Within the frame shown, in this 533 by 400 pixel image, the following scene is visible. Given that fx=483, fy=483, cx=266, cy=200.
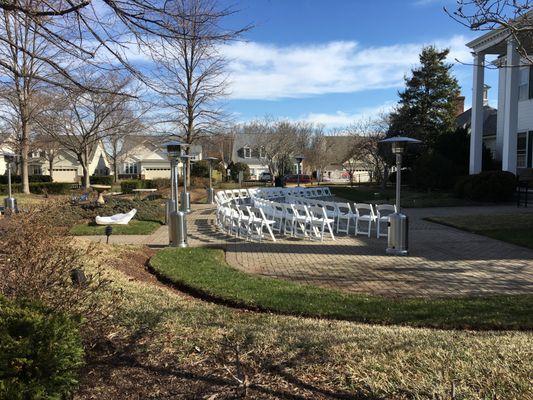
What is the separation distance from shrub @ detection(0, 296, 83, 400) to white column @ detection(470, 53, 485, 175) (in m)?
24.4

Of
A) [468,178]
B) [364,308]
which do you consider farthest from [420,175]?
[364,308]

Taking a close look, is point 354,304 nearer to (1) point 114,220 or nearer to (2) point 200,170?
(1) point 114,220

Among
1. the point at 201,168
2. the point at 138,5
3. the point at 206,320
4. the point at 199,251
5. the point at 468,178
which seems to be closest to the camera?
the point at 138,5

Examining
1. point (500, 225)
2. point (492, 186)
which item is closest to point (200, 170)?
point (492, 186)

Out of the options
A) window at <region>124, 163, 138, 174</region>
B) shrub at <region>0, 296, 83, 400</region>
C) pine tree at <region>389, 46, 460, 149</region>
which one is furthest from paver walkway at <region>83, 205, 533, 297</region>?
window at <region>124, 163, 138, 174</region>

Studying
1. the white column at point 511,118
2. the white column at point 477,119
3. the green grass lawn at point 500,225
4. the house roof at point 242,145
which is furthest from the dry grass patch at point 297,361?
the house roof at point 242,145

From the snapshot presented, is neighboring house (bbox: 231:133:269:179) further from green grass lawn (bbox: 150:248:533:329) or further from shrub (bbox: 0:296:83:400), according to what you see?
shrub (bbox: 0:296:83:400)

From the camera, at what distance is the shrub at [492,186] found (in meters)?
20.8

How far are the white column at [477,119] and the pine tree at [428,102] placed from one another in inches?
374

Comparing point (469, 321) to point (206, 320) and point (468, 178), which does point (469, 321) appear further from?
point (468, 178)

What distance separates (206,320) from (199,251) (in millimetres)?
5089

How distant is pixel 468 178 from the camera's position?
22.3m

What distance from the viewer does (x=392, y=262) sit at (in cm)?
879

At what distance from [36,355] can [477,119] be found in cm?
2579
